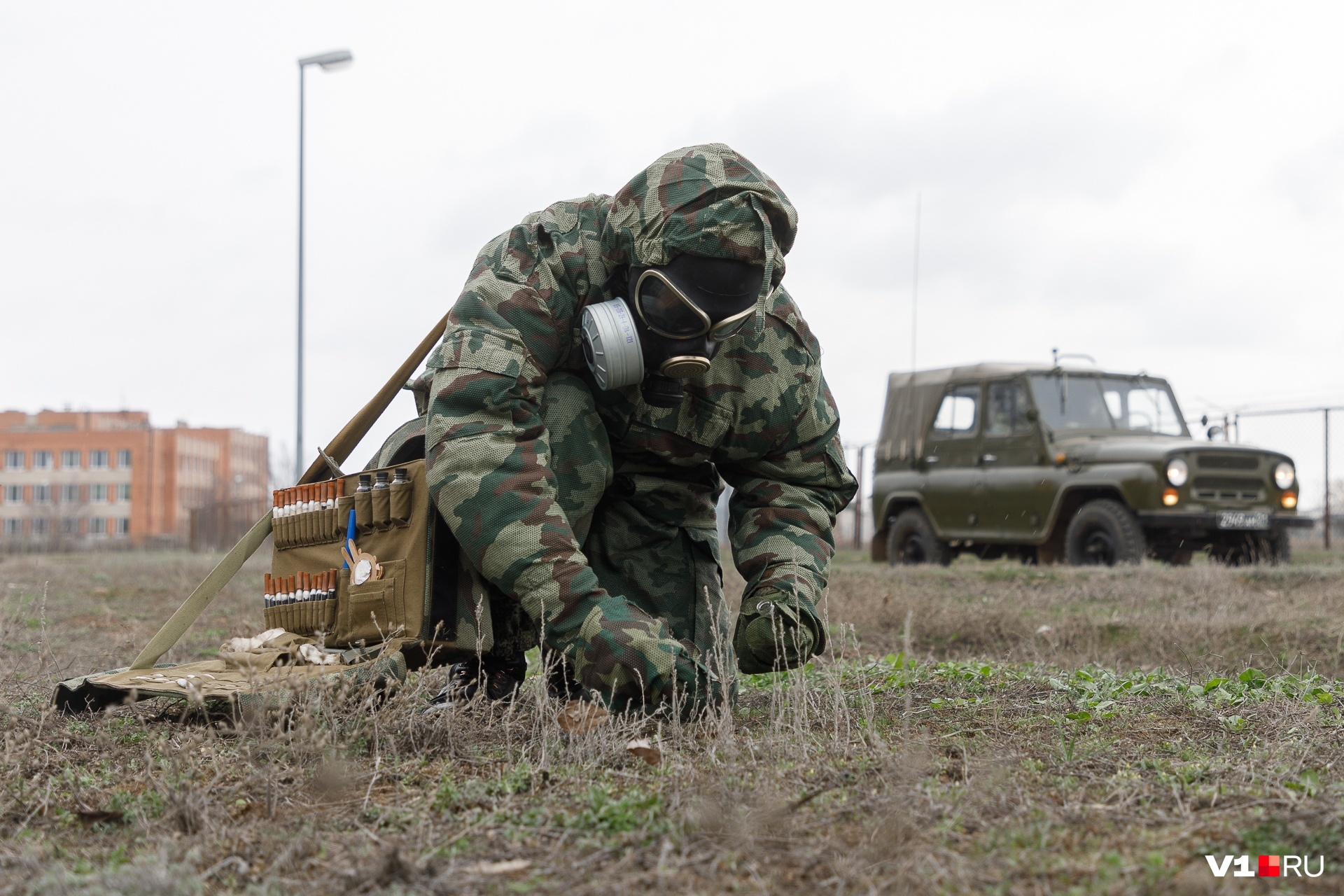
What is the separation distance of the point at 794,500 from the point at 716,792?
146 centimetres

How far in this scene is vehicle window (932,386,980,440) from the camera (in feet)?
39.8

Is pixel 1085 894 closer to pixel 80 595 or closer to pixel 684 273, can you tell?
pixel 684 273

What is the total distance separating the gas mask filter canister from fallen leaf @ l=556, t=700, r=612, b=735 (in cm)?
78

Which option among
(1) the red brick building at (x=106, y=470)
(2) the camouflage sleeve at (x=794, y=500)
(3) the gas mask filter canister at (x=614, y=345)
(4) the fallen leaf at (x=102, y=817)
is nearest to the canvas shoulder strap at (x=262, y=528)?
(3) the gas mask filter canister at (x=614, y=345)

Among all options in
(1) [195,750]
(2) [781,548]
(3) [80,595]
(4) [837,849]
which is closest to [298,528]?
(1) [195,750]

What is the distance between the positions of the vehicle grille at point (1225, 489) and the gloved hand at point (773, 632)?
8.04 metres

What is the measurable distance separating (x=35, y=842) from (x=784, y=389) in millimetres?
2141

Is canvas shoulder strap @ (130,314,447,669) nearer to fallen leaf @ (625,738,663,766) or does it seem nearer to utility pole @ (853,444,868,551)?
fallen leaf @ (625,738,663,766)

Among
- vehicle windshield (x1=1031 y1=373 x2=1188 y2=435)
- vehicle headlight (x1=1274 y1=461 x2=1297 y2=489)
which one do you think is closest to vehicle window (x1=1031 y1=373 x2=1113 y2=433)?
vehicle windshield (x1=1031 y1=373 x2=1188 y2=435)

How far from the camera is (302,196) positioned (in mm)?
15773

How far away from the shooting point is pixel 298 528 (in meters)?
3.64

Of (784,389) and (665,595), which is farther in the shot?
(665,595)

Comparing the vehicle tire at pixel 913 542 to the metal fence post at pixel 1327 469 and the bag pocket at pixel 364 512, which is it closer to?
the metal fence post at pixel 1327 469

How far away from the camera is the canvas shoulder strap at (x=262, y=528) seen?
345 cm
